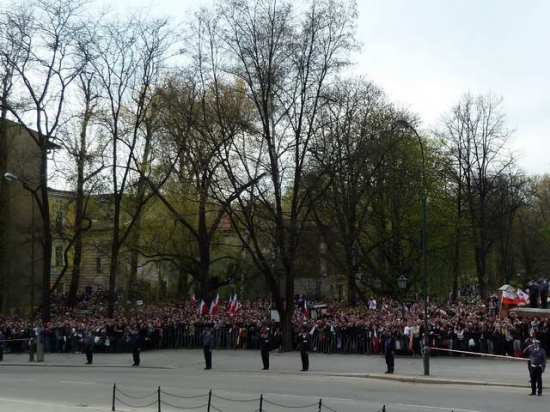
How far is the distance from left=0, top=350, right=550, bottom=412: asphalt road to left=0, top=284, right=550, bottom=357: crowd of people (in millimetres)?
987

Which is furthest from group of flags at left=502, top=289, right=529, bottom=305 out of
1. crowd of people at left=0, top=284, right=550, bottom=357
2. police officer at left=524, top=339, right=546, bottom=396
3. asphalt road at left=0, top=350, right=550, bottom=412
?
police officer at left=524, top=339, right=546, bottom=396

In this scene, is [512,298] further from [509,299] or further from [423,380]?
[423,380]

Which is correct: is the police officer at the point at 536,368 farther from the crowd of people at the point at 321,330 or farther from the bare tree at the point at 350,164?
the bare tree at the point at 350,164

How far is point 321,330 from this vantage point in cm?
3456

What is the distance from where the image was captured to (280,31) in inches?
1368

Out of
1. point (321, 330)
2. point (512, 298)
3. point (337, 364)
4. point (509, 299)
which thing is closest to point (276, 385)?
point (337, 364)

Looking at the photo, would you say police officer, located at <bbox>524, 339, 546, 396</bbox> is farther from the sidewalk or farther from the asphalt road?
the sidewalk

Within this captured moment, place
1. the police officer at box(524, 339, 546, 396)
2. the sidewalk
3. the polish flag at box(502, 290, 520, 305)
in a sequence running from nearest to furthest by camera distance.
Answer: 1. the police officer at box(524, 339, 546, 396)
2. the sidewalk
3. the polish flag at box(502, 290, 520, 305)

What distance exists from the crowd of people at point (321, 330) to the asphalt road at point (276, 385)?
987mm

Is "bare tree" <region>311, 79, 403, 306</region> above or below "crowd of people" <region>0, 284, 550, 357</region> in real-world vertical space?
above

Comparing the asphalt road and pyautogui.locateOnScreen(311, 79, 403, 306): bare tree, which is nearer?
the asphalt road

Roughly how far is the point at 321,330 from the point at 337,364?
4857mm

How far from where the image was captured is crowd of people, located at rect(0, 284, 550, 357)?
30016 mm

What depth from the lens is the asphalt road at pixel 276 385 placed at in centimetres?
1888
